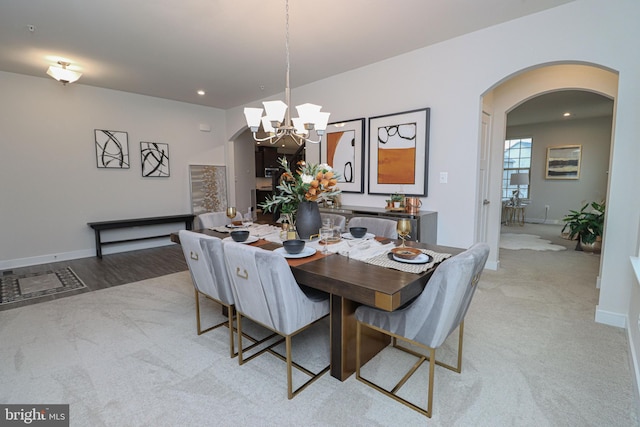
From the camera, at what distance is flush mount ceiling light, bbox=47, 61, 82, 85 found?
3.79 metres

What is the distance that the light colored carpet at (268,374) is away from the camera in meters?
1.66

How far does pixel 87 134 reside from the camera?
502cm

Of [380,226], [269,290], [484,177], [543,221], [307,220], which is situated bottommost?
[543,221]

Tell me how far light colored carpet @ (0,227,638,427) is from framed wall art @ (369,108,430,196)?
159 cm

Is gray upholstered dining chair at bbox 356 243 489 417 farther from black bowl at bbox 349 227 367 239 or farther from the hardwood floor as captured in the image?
the hardwood floor

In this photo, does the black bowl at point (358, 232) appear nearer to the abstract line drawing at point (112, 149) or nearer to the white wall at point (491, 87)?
the white wall at point (491, 87)

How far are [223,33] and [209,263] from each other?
2444 millimetres

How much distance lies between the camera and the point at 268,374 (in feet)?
6.68

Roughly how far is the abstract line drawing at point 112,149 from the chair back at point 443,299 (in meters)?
5.63

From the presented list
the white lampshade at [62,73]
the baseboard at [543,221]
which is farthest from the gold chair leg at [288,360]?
the baseboard at [543,221]

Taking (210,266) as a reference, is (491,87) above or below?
above

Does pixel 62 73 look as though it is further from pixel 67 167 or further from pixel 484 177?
pixel 484 177

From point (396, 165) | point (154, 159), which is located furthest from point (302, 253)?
point (154, 159)

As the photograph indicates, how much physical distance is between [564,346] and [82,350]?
368 cm
